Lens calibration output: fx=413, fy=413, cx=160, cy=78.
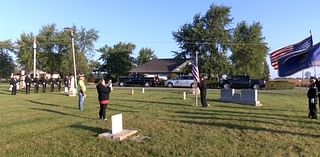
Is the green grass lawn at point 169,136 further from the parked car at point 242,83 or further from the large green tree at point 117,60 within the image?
the large green tree at point 117,60

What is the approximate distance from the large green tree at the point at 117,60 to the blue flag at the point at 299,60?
77071 mm

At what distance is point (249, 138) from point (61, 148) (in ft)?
16.5

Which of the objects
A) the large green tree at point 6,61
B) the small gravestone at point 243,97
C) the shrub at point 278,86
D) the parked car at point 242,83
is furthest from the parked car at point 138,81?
the large green tree at point 6,61

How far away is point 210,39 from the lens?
230 ft

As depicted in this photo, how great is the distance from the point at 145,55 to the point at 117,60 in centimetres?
2323

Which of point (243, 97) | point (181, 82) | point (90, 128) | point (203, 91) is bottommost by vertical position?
point (90, 128)

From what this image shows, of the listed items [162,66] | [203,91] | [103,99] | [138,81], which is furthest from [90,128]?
[162,66]

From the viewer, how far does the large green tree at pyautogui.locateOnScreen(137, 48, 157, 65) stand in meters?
117

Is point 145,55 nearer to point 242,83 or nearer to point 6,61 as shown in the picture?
point 6,61

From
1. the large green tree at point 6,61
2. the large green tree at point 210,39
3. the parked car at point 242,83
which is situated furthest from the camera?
the large green tree at point 6,61

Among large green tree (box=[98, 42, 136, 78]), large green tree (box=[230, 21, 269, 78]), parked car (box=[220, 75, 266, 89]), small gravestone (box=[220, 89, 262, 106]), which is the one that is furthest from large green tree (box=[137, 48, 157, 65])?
small gravestone (box=[220, 89, 262, 106])

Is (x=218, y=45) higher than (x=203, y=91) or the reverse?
higher

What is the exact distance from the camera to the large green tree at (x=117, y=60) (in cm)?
9475

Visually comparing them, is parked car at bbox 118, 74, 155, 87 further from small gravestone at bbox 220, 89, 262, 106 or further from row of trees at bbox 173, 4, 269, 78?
small gravestone at bbox 220, 89, 262, 106
